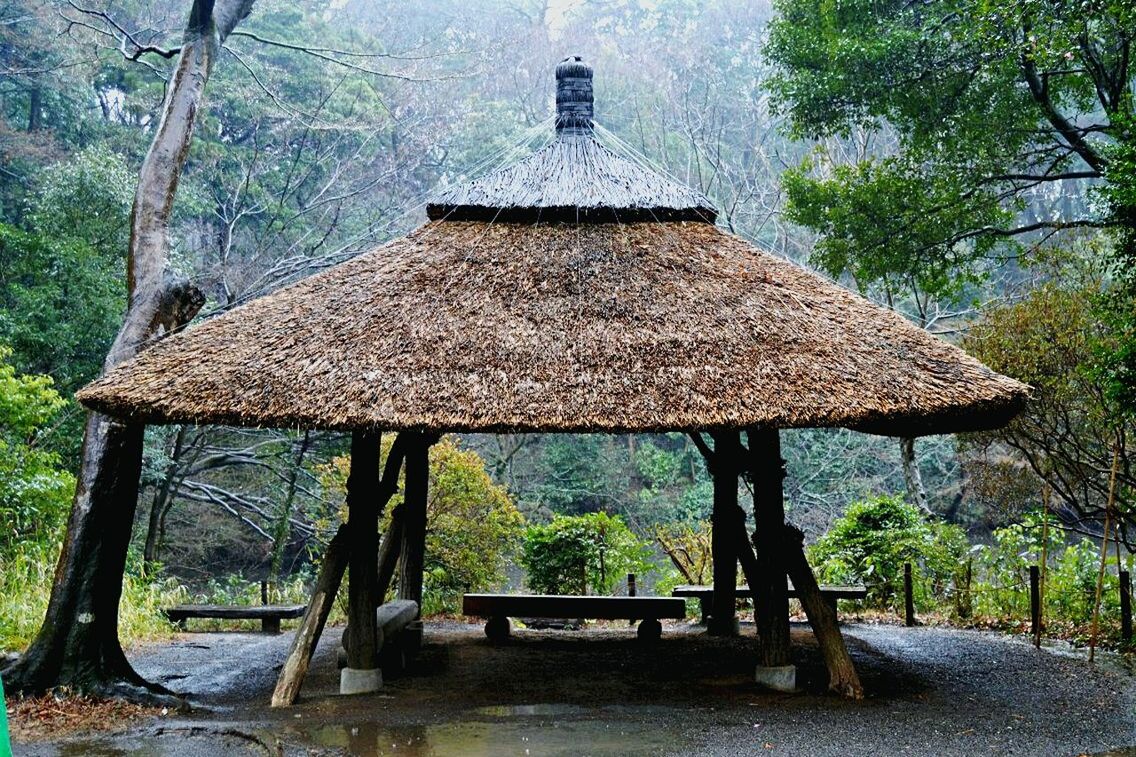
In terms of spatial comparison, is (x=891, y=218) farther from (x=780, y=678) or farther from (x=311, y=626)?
(x=311, y=626)

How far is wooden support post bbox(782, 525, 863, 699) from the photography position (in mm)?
7285

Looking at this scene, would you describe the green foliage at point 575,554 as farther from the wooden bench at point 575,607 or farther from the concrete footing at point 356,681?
the concrete footing at point 356,681

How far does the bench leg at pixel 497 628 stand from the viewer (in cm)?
1018

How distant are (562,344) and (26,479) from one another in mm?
6814

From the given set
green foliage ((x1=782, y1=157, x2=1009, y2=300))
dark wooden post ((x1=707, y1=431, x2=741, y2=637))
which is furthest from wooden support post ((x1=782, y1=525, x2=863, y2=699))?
green foliage ((x1=782, y1=157, x2=1009, y2=300))

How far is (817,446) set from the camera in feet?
68.5

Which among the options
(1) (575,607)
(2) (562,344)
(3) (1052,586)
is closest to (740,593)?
(1) (575,607)

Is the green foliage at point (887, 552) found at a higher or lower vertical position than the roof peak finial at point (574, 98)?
lower

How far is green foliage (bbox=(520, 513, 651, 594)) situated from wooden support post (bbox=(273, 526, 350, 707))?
5.62m

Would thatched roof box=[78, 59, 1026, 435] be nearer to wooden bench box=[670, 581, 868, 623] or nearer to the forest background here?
the forest background

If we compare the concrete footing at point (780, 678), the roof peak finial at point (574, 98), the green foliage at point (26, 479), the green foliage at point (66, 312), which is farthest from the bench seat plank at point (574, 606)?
the green foliage at point (66, 312)

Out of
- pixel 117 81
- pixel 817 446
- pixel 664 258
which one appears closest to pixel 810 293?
pixel 664 258

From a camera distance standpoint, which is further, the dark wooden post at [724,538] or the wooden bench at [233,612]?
the wooden bench at [233,612]

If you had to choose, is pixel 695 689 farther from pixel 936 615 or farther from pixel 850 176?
pixel 850 176
